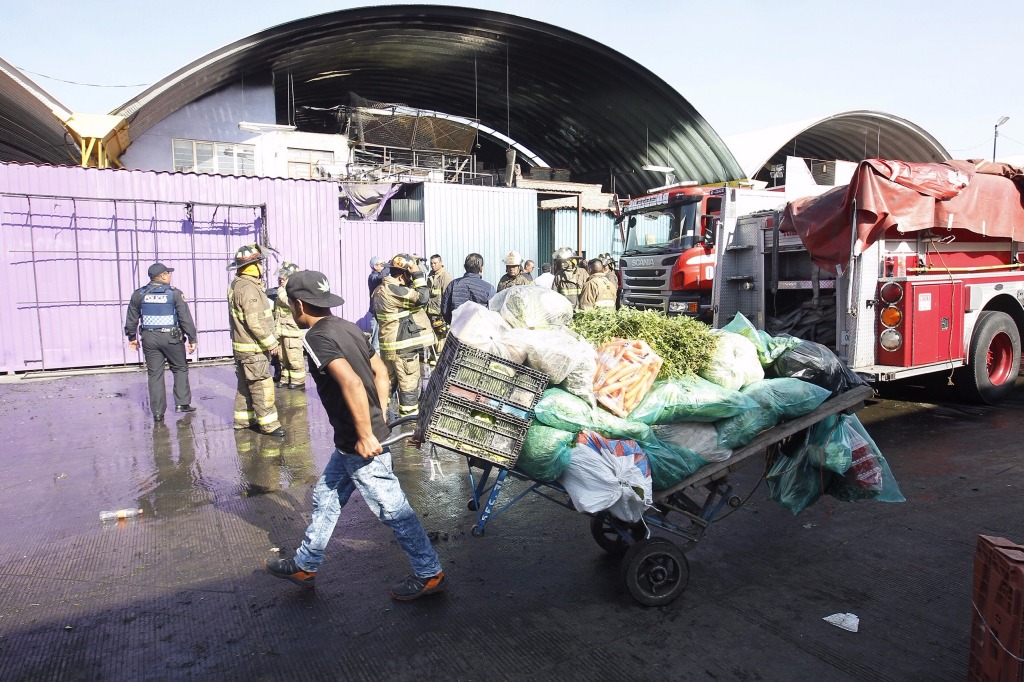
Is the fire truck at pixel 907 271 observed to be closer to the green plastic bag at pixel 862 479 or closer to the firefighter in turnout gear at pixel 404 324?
the green plastic bag at pixel 862 479

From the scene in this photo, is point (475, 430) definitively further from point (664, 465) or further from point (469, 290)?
point (469, 290)

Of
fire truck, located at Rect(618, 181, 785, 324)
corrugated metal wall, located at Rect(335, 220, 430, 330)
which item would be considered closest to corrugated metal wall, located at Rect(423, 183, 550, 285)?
corrugated metal wall, located at Rect(335, 220, 430, 330)

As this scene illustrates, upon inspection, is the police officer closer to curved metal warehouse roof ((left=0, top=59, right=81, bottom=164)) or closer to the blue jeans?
the blue jeans

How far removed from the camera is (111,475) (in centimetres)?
A: 594

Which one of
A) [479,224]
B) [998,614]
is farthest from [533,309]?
[479,224]

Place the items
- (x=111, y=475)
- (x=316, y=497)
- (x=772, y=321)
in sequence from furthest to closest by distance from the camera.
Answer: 1. (x=772, y=321)
2. (x=111, y=475)
3. (x=316, y=497)

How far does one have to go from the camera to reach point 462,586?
3.76 meters

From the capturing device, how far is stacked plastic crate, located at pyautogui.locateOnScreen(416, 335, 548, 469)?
10.6ft

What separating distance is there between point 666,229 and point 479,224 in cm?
647

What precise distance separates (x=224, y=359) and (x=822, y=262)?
1016 centimetres

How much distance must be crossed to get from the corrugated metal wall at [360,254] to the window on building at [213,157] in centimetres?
599

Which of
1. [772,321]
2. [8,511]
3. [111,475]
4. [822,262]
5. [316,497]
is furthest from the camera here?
[772,321]

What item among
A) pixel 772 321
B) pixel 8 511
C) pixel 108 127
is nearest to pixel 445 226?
pixel 108 127

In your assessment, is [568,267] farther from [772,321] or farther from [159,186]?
[159,186]
